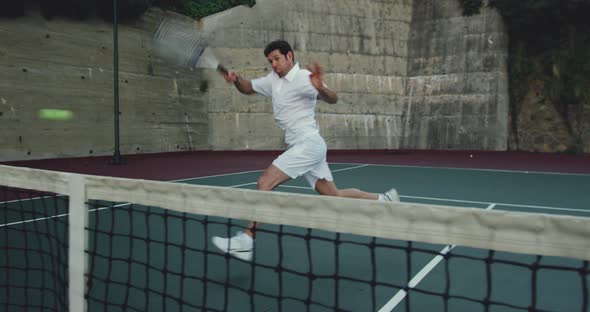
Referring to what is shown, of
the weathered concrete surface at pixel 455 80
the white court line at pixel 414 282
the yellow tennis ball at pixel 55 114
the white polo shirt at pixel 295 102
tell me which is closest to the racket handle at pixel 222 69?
the white polo shirt at pixel 295 102

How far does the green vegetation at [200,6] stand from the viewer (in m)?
15.5

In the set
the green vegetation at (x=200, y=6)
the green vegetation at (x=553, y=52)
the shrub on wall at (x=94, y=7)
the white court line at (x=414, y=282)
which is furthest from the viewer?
the green vegetation at (x=200, y=6)

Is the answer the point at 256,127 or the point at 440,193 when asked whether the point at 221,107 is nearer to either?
the point at 256,127

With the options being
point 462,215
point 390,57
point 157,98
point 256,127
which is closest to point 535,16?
point 390,57

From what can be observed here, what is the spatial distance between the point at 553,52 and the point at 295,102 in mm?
15108

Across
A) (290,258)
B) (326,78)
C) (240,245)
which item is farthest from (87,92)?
(240,245)

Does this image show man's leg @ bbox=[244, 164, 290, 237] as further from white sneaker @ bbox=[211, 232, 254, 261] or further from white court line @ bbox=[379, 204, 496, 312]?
white court line @ bbox=[379, 204, 496, 312]

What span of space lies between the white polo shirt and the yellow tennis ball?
9141mm

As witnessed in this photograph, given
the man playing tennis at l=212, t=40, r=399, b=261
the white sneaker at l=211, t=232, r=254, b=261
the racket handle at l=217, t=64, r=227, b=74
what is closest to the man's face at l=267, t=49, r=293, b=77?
the man playing tennis at l=212, t=40, r=399, b=261

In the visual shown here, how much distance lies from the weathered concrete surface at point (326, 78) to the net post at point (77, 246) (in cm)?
1010

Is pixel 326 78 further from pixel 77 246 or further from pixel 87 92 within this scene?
pixel 77 246

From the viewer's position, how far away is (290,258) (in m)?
3.51

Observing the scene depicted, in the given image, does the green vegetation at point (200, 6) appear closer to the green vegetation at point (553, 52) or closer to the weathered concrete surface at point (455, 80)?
the weathered concrete surface at point (455, 80)

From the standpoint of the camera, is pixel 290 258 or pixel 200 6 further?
pixel 200 6
